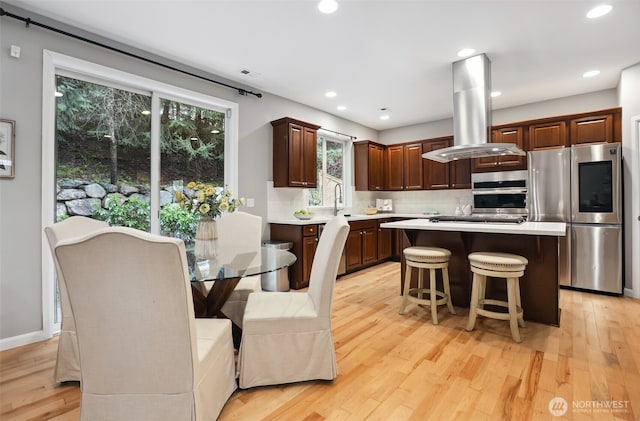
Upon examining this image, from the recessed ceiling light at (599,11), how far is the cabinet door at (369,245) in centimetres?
355

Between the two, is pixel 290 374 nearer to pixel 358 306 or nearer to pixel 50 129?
pixel 358 306

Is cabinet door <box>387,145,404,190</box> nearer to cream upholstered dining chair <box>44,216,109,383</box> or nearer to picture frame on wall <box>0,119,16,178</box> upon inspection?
cream upholstered dining chair <box>44,216,109,383</box>

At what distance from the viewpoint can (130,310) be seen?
4.21 ft

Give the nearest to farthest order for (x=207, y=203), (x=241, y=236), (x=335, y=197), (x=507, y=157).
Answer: (x=207, y=203), (x=241, y=236), (x=507, y=157), (x=335, y=197)

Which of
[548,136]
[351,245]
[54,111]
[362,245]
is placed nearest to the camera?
[54,111]

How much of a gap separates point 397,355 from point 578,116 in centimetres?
408

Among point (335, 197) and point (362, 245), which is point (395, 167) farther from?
point (362, 245)

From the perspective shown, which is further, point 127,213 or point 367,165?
point 367,165

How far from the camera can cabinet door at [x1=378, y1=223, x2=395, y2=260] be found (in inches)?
216

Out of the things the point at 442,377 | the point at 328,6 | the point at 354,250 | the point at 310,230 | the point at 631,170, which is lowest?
the point at 442,377

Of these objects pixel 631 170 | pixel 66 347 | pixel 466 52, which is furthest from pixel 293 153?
pixel 631 170

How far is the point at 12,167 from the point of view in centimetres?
241

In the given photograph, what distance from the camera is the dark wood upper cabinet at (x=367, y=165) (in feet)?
19.4

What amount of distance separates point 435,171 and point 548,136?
5.75 feet
